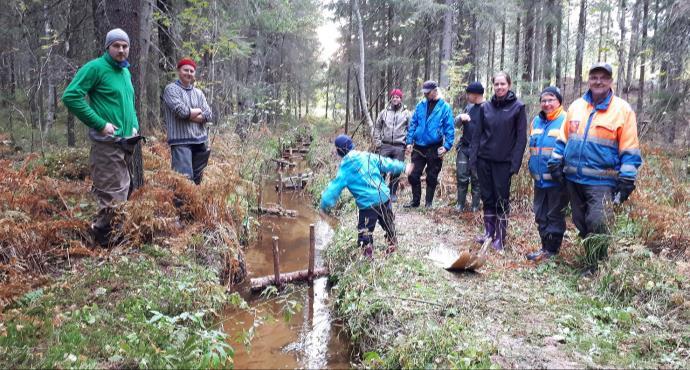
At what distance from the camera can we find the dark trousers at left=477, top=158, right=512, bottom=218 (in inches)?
225

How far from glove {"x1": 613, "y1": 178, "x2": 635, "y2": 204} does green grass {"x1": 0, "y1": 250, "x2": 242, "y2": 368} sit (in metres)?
3.93

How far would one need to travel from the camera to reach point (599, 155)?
4.40 metres

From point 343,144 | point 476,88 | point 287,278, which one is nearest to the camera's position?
point 343,144

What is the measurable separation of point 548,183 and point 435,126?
2.70m

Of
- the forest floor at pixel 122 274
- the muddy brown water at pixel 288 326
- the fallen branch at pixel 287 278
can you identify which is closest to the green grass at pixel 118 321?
the forest floor at pixel 122 274

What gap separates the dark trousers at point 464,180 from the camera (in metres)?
7.55

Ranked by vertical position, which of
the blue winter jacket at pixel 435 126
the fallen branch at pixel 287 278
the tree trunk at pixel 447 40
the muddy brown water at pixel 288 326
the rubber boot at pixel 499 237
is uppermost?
the tree trunk at pixel 447 40

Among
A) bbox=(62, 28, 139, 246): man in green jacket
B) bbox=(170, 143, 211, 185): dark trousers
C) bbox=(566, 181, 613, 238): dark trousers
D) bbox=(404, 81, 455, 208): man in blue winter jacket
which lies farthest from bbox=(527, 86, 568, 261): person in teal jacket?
bbox=(62, 28, 139, 246): man in green jacket

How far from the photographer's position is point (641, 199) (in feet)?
19.5

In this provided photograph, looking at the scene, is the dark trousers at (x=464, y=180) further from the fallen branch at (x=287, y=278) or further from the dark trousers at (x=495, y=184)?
the fallen branch at (x=287, y=278)

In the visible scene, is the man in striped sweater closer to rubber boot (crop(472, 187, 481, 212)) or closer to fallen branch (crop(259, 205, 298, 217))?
fallen branch (crop(259, 205, 298, 217))

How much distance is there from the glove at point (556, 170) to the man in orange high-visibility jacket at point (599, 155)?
1 cm

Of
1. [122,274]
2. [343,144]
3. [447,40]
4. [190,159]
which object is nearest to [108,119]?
[190,159]

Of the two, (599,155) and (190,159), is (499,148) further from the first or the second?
(190,159)
